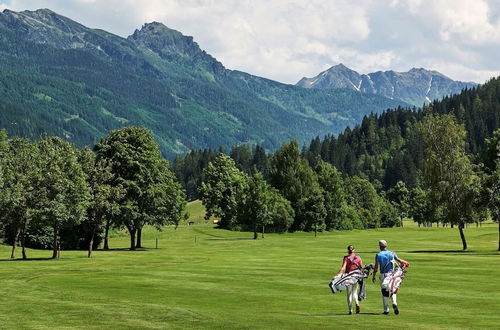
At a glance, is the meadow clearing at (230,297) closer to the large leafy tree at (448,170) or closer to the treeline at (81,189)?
the treeline at (81,189)

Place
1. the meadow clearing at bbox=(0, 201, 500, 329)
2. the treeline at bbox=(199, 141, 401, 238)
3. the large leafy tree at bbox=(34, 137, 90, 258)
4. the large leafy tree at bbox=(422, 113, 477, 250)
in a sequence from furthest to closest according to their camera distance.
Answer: the treeline at bbox=(199, 141, 401, 238), the large leafy tree at bbox=(422, 113, 477, 250), the large leafy tree at bbox=(34, 137, 90, 258), the meadow clearing at bbox=(0, 201, 500, 329)

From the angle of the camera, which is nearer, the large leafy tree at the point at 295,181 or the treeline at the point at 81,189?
the treeline at the point at 81,189

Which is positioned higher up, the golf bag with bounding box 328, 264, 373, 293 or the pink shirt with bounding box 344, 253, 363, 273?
the pink shirt with bounding box 344, 253, 363, 273

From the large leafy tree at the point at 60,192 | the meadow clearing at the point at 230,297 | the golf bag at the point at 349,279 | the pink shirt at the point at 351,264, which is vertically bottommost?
the meadow clearing at the point at 230,297

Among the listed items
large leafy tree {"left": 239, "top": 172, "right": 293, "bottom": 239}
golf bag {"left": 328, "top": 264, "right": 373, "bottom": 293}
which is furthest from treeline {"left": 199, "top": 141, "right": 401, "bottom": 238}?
golf bag {"left": 328, "top": 264, "right": 373, "bottom": 293}

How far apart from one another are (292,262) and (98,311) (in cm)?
3352

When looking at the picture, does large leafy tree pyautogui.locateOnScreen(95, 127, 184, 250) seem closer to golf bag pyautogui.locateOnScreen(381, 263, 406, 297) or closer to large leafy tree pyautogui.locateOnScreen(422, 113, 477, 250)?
large leafy tree pyautogui.locateOnScreen(422, 113, 477, 250)

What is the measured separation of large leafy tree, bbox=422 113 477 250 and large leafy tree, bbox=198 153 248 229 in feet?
242

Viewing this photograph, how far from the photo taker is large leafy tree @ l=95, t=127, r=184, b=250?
90688 mm

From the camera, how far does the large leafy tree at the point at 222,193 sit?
523 feet

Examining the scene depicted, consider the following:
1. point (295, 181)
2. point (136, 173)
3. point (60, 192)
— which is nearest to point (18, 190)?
point (60, 192)

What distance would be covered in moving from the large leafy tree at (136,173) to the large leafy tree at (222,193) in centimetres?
6226

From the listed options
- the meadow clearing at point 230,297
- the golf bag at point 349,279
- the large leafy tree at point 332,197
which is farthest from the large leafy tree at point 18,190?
the large leafy tree at point 332,197

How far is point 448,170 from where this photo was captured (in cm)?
8725
